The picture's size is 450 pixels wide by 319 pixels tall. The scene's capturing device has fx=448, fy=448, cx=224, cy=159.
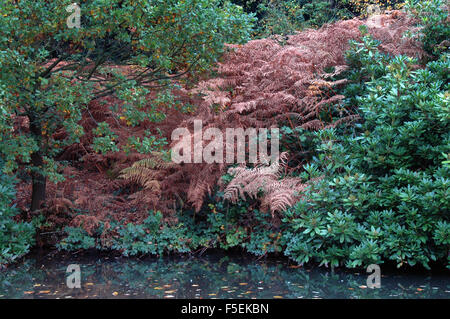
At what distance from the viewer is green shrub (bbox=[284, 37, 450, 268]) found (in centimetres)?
465

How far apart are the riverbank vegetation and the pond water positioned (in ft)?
0.73

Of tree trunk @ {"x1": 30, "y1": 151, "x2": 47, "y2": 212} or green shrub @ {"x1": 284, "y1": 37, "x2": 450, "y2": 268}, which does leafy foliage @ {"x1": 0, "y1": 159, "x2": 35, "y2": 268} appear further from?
green shrub @ {"x1": 284, "y1": 37, "x2": 450, "y2": 268}

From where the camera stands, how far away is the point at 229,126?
603cm

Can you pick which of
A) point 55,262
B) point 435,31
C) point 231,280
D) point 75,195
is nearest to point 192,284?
point 231,280

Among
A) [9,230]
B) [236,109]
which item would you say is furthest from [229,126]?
[9,230]

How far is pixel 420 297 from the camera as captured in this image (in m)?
4.03

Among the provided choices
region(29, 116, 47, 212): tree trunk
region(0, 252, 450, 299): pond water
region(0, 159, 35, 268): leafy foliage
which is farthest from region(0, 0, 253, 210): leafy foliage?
region(0, 252, 450, 299): pond water

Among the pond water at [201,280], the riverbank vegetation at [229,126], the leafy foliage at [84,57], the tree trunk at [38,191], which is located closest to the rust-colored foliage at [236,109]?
the riverbank vegetation at [229,126]

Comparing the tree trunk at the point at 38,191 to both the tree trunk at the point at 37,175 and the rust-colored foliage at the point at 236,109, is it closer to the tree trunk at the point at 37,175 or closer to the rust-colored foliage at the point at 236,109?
the tree trunk at the point at 37,175

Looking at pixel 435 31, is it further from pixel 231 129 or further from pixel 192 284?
pixel 192 284

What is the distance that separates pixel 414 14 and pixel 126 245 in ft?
17.2

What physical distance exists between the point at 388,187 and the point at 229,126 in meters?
2.18

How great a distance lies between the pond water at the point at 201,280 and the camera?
422 centimetres

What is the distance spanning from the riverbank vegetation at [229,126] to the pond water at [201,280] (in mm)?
224
